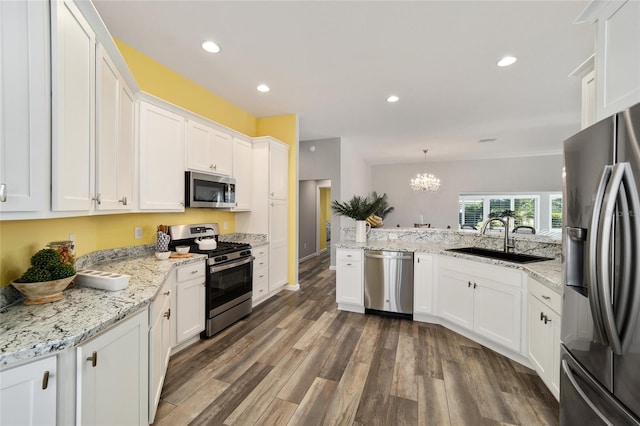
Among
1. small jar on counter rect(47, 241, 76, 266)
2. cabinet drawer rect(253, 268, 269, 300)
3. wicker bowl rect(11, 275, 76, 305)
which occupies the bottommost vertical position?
cabinet drawer rect(253, 268, 269, 300)

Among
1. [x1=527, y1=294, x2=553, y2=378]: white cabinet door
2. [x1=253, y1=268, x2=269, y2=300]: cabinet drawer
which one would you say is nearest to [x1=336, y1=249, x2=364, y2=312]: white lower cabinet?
[x1=253, y1=268, x2=269, y2=300]: cabinet drawer

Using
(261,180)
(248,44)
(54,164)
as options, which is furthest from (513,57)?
(54,164)

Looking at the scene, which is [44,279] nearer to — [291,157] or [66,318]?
[66,318]

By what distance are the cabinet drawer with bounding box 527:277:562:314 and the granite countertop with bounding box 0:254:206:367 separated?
2.52m

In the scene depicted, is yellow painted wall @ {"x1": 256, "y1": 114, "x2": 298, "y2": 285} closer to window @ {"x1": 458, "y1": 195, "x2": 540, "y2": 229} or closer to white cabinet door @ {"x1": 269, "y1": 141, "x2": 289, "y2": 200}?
white cabinet door @ {"x1": 269, "y1": 141, "x2": 289, "y2": 200}

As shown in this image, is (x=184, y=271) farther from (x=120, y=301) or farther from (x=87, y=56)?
(x=87, y=56)

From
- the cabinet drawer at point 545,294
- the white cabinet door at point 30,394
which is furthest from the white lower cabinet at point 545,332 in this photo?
the white cabinet door at point 30,394

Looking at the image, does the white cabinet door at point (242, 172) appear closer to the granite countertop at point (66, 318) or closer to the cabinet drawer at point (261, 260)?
the cabinet drawer at point (261, 260)

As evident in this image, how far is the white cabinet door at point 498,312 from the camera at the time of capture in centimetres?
226

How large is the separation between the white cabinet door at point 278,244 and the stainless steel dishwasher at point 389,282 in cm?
142

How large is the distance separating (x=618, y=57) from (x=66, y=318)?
9.27 ft

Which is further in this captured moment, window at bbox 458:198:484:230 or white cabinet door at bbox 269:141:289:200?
window at bbox 458:198:484:230

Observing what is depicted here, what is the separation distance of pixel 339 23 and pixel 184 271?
258 centimetres

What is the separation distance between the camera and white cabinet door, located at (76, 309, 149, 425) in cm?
102
